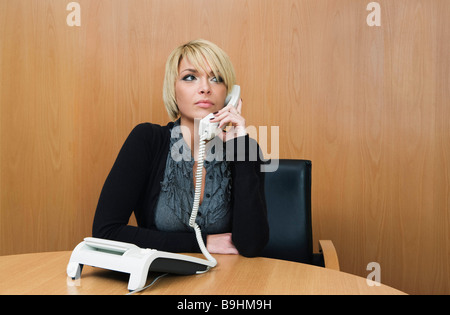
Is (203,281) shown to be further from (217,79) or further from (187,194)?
(217,79)

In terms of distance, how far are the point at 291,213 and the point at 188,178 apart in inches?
17.5

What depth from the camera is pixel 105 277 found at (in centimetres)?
91

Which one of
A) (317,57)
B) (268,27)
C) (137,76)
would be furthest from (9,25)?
(317,57)

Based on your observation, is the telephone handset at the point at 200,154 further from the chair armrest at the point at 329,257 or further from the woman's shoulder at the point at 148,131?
the chair armrest at the point at 329,257

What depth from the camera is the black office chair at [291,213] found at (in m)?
1.59

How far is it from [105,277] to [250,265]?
1.20 ft

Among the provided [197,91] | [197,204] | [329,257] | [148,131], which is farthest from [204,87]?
[329,257]

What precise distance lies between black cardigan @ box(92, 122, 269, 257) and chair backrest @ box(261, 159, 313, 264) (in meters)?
0.20

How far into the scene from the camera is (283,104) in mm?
2213

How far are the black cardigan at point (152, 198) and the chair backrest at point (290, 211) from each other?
0.67 ft

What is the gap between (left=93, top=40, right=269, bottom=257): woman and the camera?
124 cm

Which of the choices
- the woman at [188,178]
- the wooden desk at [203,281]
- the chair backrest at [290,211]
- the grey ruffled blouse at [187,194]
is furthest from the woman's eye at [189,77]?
the wooden desk at [203,281]

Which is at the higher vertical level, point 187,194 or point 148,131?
point 148,131

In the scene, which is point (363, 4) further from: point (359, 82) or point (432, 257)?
point (432, 257)
